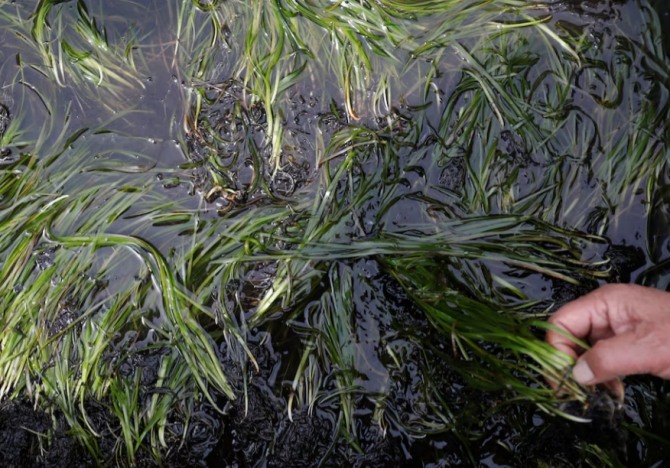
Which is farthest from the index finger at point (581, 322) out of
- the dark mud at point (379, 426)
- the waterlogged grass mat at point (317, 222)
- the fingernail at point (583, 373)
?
the dark mud at point (379, 426)

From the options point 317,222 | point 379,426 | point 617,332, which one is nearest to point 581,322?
point 617,332

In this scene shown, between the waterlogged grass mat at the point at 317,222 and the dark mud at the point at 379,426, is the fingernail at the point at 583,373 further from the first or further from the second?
the dark mud at the point at 379,426

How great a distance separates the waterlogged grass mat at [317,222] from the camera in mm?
2684

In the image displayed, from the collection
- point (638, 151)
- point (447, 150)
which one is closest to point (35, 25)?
point (447, 150)

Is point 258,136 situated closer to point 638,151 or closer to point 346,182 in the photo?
point 346,182

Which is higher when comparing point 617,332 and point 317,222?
point 317,222

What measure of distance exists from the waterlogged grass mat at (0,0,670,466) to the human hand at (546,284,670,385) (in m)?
0.25

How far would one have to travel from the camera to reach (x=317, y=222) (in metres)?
2.81

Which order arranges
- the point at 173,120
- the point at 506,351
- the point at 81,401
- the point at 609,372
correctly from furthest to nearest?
the point at 173,120 < the point at 81,401 < the point at 506,351 < the point at 609,372

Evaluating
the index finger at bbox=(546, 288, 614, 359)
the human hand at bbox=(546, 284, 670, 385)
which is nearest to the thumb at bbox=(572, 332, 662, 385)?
the human hand at bbox=(546, 284, 670, 385)

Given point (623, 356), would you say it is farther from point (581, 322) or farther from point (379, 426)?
point (379, 426)

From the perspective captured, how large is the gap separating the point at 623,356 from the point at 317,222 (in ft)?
5.17

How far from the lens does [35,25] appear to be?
9.78 ft

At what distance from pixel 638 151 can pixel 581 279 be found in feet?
2.49
